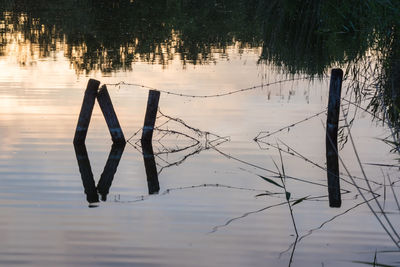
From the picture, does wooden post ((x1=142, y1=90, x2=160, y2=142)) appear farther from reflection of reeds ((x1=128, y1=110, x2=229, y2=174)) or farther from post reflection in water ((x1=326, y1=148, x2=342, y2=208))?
post reflection in water ((x1=326, y1=148, x2=342, y2=208))

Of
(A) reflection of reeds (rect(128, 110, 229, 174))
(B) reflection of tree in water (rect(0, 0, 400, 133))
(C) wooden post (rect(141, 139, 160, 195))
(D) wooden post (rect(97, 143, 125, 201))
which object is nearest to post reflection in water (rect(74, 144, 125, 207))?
(D) wooden post (rect(97, 143, 125, 201))

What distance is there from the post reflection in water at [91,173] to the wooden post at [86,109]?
20 cm

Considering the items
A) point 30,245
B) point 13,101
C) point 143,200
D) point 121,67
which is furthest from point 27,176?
point 121,67

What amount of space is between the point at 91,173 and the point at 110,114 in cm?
221

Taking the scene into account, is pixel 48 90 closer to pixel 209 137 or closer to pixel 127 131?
pixel 127 131

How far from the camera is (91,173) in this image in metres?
14.9

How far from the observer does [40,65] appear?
30.1 metres

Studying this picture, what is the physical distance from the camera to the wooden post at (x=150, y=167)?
13.8 m

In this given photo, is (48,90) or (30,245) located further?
(48,90)

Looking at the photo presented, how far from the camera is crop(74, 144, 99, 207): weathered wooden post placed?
1308 cm

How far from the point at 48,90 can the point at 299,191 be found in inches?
514

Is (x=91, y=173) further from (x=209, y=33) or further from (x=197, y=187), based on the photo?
(x=209, y=33)

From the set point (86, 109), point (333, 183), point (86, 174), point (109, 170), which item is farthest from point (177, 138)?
point (333, 183)


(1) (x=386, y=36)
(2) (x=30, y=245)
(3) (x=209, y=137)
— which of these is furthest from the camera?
(3) (x=209, y=137)
